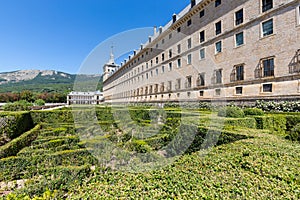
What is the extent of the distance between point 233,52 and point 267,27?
365 centimetres

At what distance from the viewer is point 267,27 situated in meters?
15.0

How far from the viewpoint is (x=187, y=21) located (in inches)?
1005

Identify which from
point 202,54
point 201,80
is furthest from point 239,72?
point 202,54

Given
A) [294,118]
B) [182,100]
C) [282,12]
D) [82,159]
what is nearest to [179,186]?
[82,159]

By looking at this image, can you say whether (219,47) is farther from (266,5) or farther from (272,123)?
(272,123)

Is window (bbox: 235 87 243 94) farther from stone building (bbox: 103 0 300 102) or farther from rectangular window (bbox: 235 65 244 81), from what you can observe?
rectangular window (bbox: 235 65 244 81)

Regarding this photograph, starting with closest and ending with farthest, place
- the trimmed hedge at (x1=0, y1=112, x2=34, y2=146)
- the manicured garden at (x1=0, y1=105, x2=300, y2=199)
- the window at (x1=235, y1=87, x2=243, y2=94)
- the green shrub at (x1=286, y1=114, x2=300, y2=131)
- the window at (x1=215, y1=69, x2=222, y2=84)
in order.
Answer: the manicured garden at (x1=0, y1=105, x2=300, y2=199)
the green shrub at (x1=286, y1=114, x2=300, y2=131)
the trimmed hedge at (x1=0, y1=112, x2=34, y2=146)
the window at (x1=235, y1=87, x2=243, y2=94)
the window at (x1=215, y1=69, x2=222, y2=84)

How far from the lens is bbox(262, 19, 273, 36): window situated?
579 inches

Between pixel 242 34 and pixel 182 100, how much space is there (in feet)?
37.5

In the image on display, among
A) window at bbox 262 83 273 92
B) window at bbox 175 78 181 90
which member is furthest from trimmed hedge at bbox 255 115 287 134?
window at bbox 175 78 181 90

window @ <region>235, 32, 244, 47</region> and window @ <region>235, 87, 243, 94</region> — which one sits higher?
window @ <region>235, 32, 244, 47</region>

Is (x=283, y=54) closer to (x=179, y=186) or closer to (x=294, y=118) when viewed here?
(x=294, y=118)

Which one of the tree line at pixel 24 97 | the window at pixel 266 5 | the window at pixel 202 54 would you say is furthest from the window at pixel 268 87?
the tree line at pixel 24 97

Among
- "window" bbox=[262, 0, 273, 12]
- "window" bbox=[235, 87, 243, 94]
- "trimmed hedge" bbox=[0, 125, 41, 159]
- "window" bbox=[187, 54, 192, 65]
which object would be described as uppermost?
"window" bbox=[262, 0, 273, 12]
